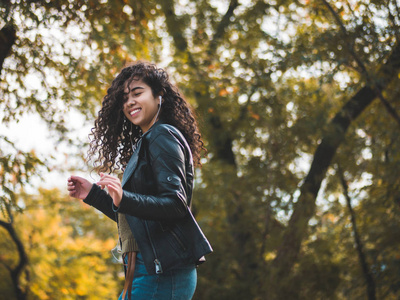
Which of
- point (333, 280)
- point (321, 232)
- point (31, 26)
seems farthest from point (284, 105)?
point (31, 26)

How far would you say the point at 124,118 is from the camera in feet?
8.19

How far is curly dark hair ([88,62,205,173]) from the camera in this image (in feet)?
7.61

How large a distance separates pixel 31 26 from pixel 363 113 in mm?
4456

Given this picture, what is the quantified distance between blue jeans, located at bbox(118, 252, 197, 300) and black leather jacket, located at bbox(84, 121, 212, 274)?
5 cm

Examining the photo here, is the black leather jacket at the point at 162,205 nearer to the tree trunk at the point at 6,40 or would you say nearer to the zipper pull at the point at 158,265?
the zipper pull at the point at 158,265

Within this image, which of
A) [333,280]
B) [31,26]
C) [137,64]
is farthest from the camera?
[333,280]

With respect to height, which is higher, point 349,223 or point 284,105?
point 284,105

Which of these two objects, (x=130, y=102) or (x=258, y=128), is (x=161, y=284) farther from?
(x=258, y=128)

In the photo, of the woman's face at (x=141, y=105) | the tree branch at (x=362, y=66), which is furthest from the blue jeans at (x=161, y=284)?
the tree branch at (x=362, y=66)

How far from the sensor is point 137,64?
7.91ft

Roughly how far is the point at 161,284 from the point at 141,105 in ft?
2.50

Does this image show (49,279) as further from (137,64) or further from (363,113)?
(137,64)

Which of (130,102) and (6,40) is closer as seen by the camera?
(130,102)

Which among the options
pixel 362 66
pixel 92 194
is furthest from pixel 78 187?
pixel 362 66
